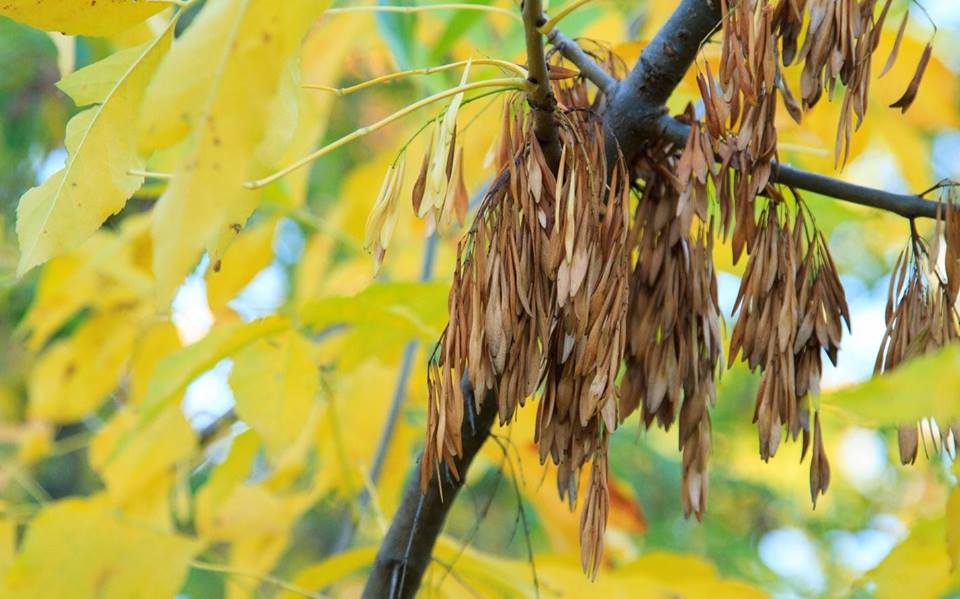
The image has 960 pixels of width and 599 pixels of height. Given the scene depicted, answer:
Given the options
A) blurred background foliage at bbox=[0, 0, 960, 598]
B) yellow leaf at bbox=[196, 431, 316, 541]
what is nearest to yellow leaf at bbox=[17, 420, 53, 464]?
blurred background foliage at bbox=[0, 0, 960, 598]

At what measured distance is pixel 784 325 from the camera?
1.62 ft

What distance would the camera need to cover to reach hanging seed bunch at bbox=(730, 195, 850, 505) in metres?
0.49

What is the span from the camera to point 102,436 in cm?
123

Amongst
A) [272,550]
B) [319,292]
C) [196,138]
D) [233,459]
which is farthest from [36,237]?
[319,292]

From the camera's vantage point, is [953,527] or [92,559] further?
[92,559]

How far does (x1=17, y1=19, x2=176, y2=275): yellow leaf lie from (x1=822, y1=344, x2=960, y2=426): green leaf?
36cm

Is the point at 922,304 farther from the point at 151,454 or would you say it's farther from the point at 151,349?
the point at 151,349

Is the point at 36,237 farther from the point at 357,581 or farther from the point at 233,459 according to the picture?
the point at 357,581

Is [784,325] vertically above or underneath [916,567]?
above

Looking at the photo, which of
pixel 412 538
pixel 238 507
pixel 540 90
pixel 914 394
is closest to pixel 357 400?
pixel 238 507

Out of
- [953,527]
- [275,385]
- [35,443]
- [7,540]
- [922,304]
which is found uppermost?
[922,304]

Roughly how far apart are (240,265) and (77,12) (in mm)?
635

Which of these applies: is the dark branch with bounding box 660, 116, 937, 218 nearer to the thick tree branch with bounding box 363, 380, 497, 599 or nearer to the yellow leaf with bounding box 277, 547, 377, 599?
the thick tree branch with bounding box 363, 380, 497, 599

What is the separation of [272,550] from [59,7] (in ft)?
2.54
